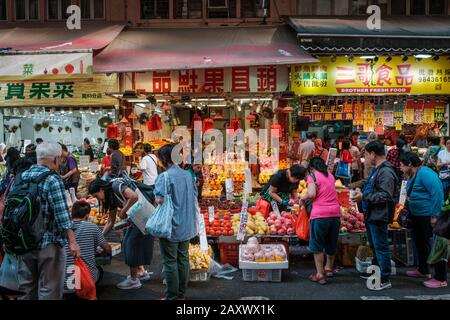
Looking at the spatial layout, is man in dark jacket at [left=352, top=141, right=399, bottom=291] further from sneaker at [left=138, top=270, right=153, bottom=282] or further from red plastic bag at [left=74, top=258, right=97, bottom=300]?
red plastic bag at [left=74, top=258, right=97, bottom=300]

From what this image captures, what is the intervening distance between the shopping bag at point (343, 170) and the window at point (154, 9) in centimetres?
669

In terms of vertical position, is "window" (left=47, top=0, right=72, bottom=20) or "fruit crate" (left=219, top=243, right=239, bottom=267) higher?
"window" (left=47, top=0, right=72, bottom=20)

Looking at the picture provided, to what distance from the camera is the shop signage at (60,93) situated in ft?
42.3

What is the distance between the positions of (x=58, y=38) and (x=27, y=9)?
117 inches

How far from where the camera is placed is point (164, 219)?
19.1 feet

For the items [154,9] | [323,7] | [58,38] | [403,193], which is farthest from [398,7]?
[58,38]

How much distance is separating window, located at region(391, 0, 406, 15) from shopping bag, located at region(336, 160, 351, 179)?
4.83 m

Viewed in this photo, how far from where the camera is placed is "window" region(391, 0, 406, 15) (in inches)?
556

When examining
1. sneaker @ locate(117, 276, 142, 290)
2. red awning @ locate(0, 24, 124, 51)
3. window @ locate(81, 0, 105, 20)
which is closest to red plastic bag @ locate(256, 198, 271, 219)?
sneaker @ locate(117, 276, 142, 290)

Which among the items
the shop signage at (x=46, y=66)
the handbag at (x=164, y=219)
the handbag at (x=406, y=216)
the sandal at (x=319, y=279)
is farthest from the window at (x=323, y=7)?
the handbag at (x=164, y=219)

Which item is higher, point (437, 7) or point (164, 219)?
point (437, 7)

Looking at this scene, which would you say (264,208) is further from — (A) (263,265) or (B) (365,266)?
(B) (365,266)

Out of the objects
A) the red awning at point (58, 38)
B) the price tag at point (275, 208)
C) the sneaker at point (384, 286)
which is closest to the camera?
the sneaker at point (384, 286)

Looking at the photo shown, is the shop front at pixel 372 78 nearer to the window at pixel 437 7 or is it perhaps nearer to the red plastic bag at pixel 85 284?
the window at pixel 437 7
